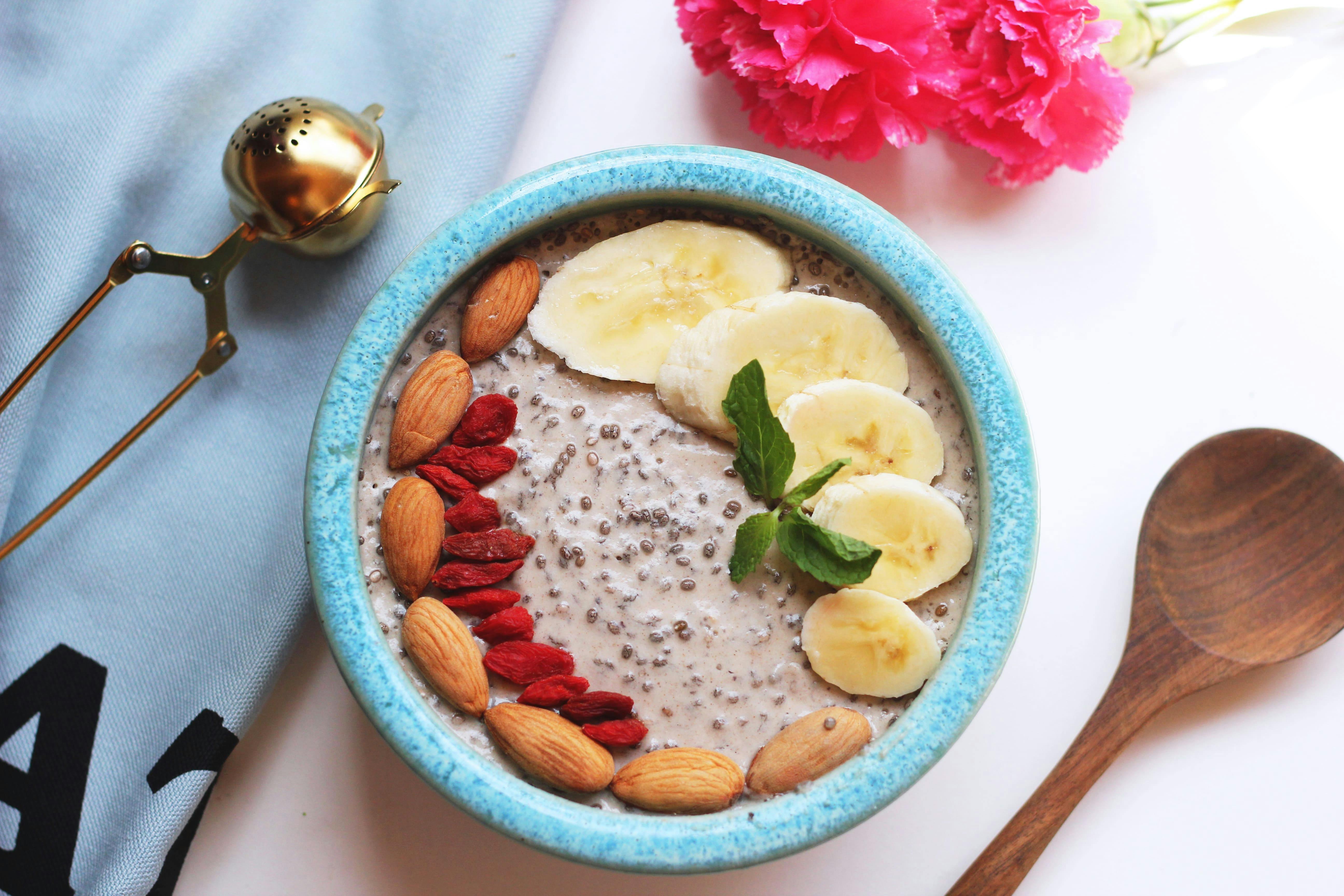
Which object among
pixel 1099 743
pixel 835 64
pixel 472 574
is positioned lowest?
pixel 1099 743

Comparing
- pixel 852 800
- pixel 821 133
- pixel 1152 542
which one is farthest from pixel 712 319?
pixel 1152 542

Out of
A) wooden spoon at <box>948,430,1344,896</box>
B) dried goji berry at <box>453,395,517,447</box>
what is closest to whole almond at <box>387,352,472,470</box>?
dried goji berry at <box>453,395,517,447</box>

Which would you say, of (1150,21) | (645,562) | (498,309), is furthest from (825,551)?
(1150,21)

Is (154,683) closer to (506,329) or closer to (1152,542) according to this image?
(506,329)

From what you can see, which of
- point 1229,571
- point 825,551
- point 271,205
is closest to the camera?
point 825,551

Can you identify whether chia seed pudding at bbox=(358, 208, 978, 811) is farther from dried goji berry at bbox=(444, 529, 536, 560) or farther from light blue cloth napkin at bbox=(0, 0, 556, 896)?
light blue cloth napkin at bbox=(0, 0, 556, 896)

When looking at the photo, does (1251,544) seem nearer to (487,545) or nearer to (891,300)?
(891,300)
